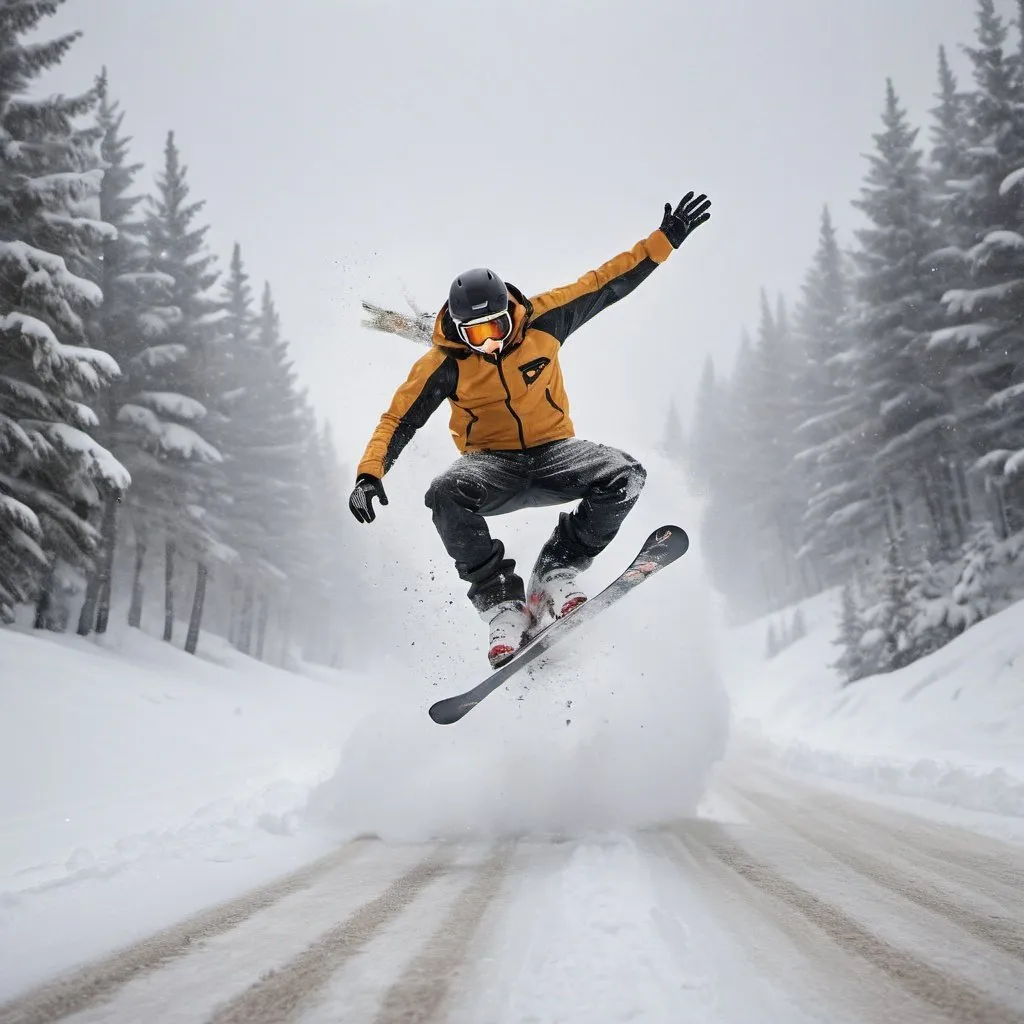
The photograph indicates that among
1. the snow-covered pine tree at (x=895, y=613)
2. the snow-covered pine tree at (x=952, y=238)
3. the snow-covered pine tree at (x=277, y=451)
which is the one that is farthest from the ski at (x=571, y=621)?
the snow-covered pine tree at (x=277, y=451)

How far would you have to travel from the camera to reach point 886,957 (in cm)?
233

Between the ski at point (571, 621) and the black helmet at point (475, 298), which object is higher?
the black helmet at point (475, 298)

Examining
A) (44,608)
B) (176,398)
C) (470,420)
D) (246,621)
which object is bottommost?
(470,420)

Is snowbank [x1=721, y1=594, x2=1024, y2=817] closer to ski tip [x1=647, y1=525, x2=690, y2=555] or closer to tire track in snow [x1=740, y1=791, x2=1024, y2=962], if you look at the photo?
tire track in snow [x1=740, y1=791, x2=1024, y2=962]

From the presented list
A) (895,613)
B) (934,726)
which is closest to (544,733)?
(934,726)

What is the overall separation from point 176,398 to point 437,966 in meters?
19.8

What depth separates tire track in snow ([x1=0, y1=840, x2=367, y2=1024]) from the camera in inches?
80.0

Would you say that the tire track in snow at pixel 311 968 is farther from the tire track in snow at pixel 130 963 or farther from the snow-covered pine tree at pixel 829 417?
the snow-covered pine tree at pixel 829 417

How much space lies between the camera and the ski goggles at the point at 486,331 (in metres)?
4.71

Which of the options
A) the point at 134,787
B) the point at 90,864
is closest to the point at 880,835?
the point at 90,864

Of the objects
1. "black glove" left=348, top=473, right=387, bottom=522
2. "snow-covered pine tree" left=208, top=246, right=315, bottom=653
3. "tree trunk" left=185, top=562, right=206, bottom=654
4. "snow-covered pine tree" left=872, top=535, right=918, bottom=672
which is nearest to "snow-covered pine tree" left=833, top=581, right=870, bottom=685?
"snow-covered pine tree" left=872, top=535, right=918, bottom=672

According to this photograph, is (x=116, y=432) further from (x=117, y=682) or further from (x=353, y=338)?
(x=353, y=338)

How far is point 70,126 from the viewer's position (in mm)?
13852

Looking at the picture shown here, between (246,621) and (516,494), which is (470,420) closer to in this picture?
(516,494)
